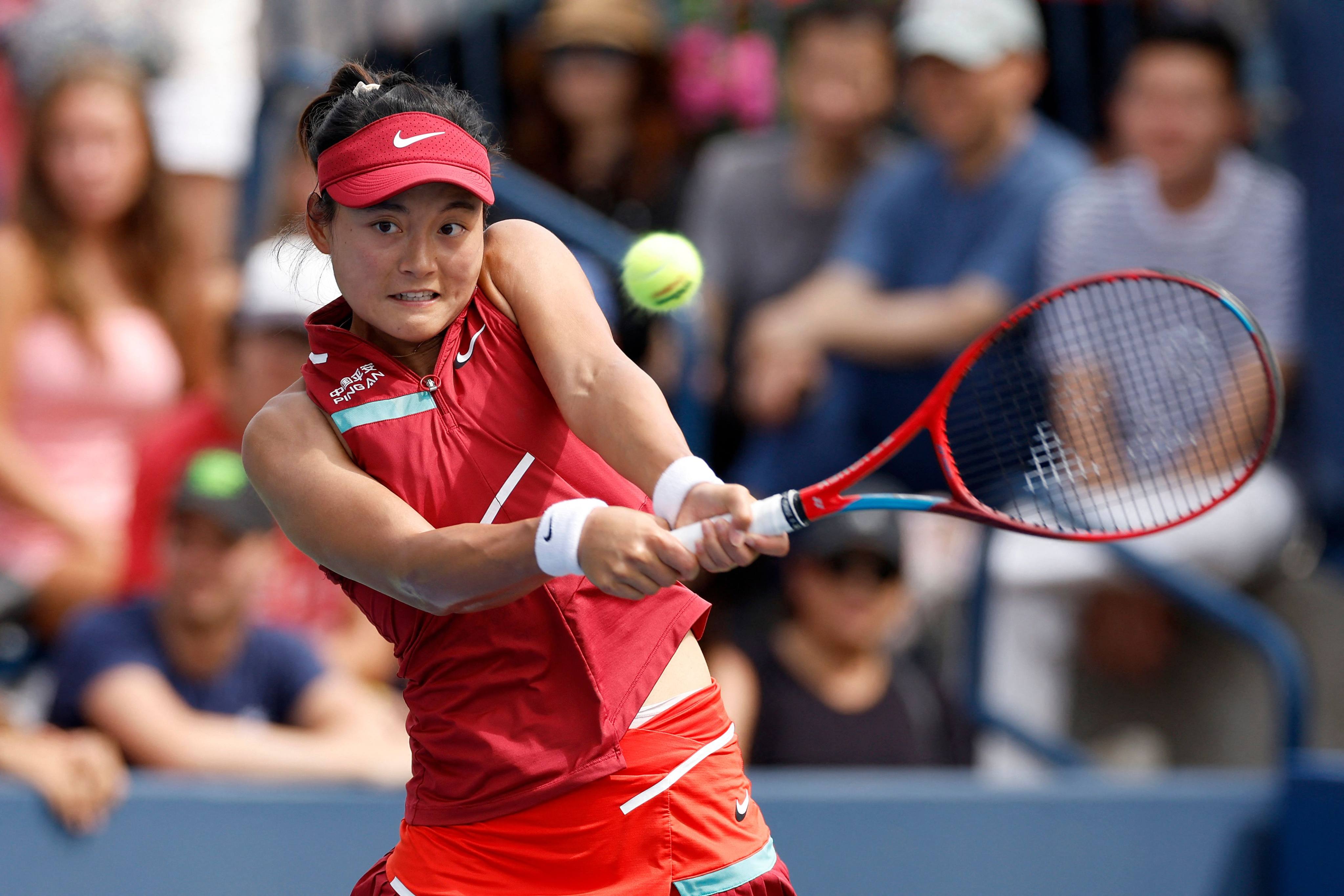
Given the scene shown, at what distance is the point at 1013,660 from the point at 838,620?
0.82 metres

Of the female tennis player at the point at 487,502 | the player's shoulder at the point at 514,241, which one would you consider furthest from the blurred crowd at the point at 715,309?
the female tennis player at the point at 487,502

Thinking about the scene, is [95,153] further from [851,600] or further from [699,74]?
[851,600]

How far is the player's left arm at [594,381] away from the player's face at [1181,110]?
9.98ft

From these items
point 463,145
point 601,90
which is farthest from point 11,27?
point 463,145

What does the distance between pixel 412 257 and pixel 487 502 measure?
14.1 inches

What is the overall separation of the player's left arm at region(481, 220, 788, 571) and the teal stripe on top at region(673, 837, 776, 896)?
523 millimetres

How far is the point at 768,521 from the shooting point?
2.22 metres

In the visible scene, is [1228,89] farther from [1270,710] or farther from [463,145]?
[463,145]

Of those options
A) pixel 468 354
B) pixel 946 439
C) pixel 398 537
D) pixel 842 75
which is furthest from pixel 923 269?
pixel 398 537

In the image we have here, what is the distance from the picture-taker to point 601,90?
17.7 ft

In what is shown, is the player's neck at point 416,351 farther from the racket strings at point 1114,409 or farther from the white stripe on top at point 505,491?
the racket strings at point 1114,409

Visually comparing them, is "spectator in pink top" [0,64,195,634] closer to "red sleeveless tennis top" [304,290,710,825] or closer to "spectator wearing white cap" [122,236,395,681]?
"spectator wearing white cap" [122,236,395,681]

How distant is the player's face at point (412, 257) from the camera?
228 centimetres

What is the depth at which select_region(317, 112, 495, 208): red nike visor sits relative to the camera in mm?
2238
